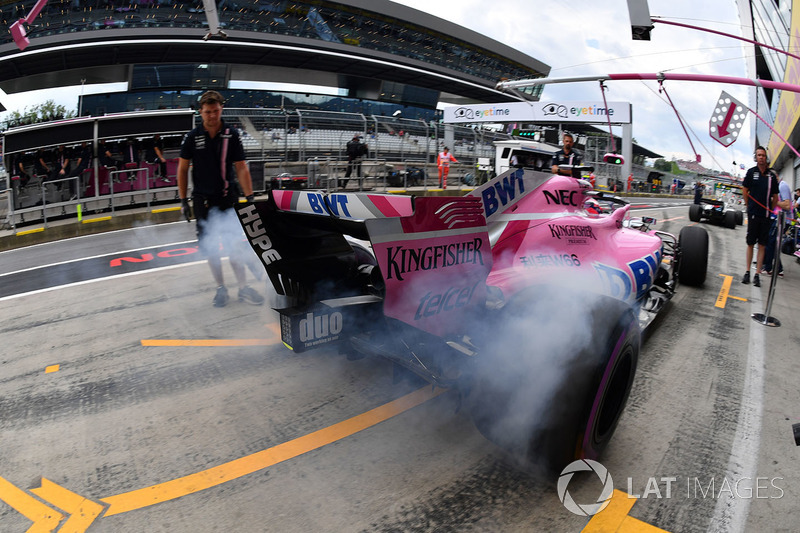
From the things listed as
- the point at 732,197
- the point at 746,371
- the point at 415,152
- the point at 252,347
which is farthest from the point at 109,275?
the point at 732,197

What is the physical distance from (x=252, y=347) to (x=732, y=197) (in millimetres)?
20728

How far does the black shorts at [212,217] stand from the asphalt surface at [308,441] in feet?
2.16

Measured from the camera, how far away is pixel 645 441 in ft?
8.70

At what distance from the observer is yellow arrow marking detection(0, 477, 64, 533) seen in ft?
6.20

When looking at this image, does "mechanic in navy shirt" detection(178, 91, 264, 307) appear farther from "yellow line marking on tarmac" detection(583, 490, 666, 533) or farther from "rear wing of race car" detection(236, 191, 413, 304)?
"yellow line marking on tarmac" detection(583, 490, 666, 533)

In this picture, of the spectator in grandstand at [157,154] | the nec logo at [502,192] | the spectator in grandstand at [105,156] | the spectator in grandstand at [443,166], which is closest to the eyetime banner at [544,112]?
the spectator in grandstand at [443,166]

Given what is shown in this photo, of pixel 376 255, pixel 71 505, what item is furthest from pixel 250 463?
pixel 376 255

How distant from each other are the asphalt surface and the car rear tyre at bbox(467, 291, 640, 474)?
221mm

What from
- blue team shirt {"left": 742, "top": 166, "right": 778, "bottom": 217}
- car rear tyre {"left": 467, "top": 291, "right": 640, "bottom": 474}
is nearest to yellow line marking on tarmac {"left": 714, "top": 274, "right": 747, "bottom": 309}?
blue team shirt {"left": 742, "top": 166, "right": 778, "bottom": 217}

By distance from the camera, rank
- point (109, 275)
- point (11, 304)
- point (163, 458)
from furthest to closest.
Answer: point (109, 275) → point (11, 304) → point (163, 458)

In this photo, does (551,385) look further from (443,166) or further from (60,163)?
(443,166)

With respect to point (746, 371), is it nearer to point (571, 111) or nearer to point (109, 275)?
point (109, 275)

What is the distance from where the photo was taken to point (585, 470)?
2.30 metres

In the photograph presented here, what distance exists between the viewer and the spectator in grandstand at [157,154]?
458 inches
